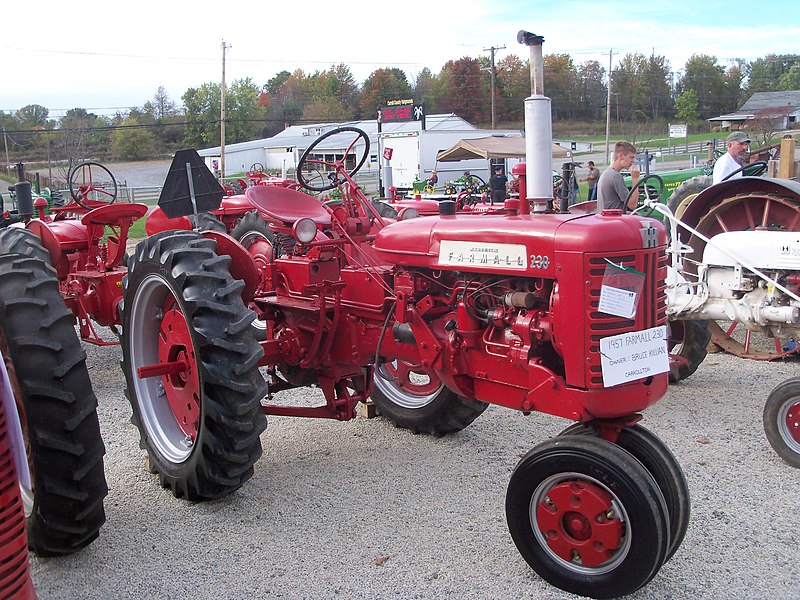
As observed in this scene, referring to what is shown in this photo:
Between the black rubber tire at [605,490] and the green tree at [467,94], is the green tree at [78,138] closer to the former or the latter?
the green tree at [467,94]

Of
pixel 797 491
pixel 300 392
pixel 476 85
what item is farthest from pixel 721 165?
pixel 476 85

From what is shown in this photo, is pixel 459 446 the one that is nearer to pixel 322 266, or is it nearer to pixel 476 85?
pixel 322 266

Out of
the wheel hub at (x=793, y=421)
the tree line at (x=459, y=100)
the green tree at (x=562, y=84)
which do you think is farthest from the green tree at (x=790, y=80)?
the wheel hub at (x=793, y=421)

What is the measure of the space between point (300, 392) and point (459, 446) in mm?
1729

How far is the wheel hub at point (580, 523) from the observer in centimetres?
274

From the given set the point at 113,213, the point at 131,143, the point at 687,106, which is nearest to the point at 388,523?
the point at 113,213

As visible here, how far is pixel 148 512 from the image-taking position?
3688 mm

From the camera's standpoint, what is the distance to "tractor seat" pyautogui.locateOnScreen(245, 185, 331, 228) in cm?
438

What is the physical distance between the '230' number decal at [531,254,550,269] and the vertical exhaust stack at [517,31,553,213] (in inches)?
14.8

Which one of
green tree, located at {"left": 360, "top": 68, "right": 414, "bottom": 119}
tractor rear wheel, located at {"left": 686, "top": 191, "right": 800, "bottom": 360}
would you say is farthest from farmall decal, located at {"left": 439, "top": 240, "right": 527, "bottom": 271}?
green tree, located at {"left": 360, "top": 68, "right": 414, "bottom": 119}

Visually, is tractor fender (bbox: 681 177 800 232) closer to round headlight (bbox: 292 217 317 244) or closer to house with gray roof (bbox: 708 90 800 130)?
round headlight (bbox: 292 217 317 244)

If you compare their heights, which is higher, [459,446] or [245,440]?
[245,440]

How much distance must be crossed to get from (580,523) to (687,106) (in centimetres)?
5663

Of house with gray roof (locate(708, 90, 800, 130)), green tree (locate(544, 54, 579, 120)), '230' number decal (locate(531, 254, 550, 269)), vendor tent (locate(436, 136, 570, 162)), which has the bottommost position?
'230' number decal (locate(531, 254, 550, 269))
